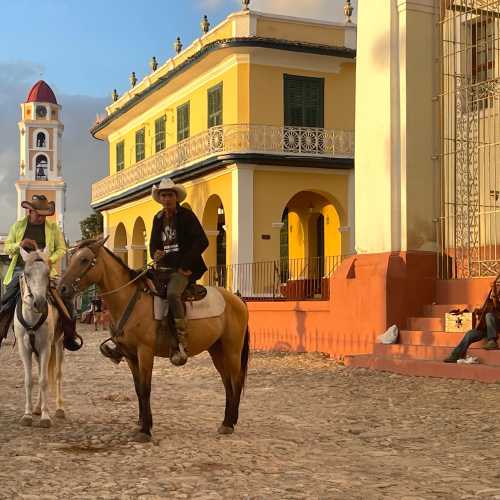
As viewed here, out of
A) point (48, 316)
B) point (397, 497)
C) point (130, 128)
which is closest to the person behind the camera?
point (397, 497)

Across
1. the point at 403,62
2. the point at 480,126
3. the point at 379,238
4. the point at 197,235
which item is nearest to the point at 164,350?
the point at 197,235

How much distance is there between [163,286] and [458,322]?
6.27 metres

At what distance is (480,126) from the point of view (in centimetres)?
1502

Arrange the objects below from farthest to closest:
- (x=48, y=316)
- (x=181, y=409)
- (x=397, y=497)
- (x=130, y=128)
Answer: (x=130, y=128), (x=181, y=409), (x=48, y=316), (x=397, y=497)

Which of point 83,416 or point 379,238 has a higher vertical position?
point 379,238

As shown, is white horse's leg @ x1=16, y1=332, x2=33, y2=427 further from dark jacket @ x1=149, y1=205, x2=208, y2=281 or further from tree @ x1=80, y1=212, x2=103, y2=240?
tree @ x1=80, y1=212, x2=103, y2=240

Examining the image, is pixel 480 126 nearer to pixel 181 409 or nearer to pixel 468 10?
pixel 468 10

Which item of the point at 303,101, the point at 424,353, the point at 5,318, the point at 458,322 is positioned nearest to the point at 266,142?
the point at 303,101

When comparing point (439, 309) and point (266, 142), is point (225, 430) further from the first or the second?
point (266, 142)

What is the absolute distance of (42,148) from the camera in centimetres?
7962

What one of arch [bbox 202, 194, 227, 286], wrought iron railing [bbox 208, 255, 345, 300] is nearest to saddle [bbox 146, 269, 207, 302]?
wrought iron railing [bbox 208, 255, 345, 300]

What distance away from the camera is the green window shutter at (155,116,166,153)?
2984 cm

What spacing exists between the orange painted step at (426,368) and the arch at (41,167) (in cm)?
6975

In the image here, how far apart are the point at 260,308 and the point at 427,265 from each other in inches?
210
